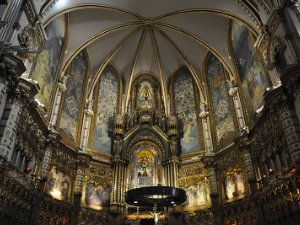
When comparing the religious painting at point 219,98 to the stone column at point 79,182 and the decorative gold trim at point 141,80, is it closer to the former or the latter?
the decorative gold trim at point 141,80

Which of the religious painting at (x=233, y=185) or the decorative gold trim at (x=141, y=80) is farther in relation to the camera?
the decorative gold trim at (x=141, y=80)

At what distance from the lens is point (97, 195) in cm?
2089

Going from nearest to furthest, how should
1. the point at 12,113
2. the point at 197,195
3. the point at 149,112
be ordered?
the point at 12,113 → the point at 197,195 → the point at 149,112

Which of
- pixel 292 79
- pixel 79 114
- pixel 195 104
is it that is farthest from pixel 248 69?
pixel 79 114

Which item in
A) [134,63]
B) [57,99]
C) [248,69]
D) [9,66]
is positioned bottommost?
[9,66]

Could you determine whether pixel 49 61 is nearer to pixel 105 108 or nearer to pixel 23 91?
pixel 23 91

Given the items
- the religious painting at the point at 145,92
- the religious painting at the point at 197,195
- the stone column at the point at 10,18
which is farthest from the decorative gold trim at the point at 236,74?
the stone column at the point at 10,18

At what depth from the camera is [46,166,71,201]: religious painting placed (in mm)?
18031

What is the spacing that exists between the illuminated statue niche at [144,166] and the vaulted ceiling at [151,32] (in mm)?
6902

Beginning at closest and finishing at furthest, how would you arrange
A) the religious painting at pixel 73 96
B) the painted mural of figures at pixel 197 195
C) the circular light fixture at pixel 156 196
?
the circular light fixture at pixel 156 196
the painted mural of figures at pixel 197 195
the religious painting at pixel 73 96

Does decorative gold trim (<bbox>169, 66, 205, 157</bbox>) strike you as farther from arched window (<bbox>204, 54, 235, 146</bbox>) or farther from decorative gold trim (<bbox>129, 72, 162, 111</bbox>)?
arched window (<bbox>204, 54, 235, 146</bbox>)

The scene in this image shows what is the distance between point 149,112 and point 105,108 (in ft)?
13.3

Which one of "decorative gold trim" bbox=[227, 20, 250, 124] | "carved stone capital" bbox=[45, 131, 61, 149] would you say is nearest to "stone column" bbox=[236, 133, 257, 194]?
"decorative gold trim" bbox=[227, 20, 250, 124]

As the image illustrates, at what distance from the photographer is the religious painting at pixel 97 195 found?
66.6 feet
